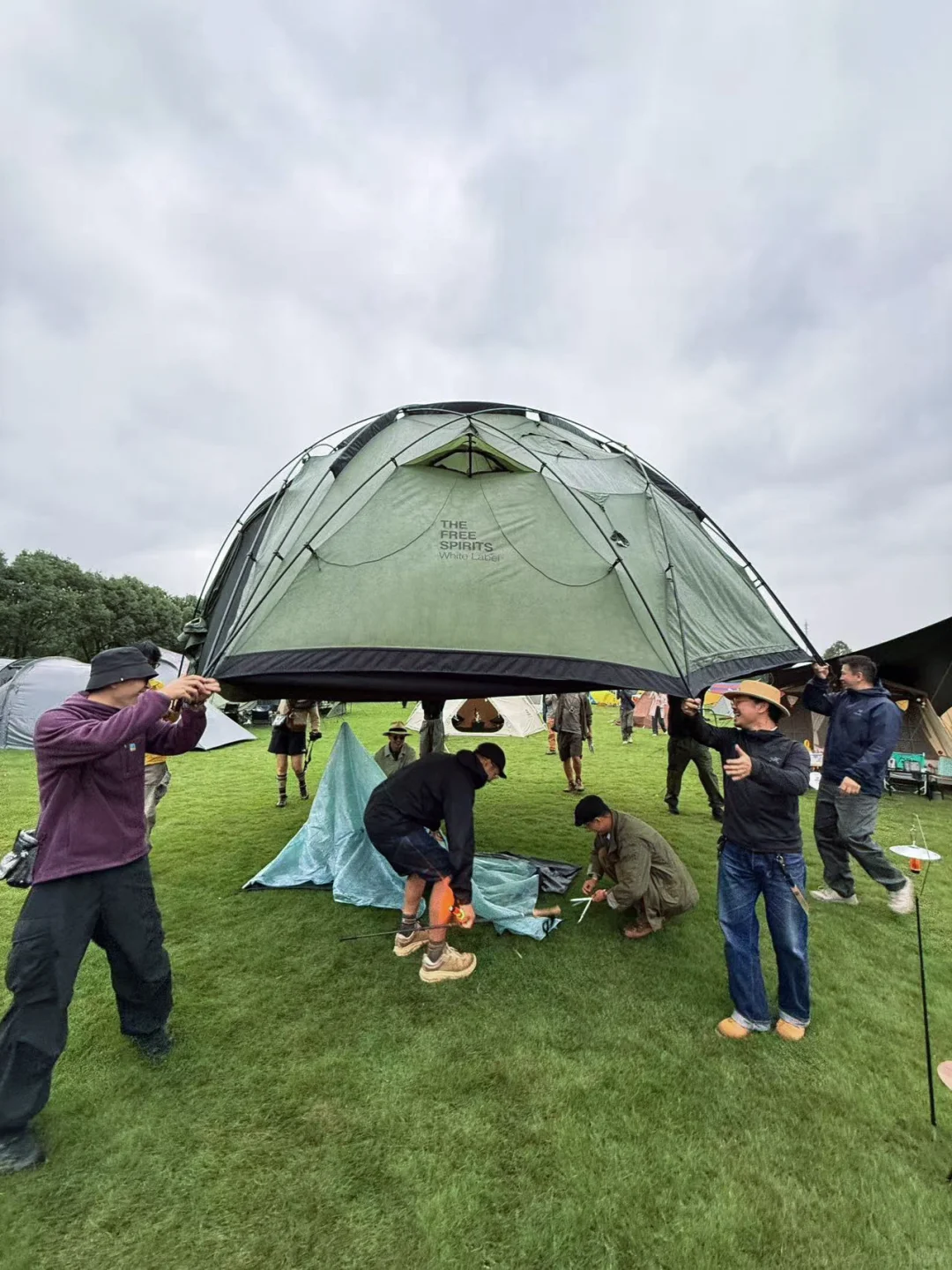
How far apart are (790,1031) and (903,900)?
2392 millimetres

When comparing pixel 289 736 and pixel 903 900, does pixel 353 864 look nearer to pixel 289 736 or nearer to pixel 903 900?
pixel 289 736

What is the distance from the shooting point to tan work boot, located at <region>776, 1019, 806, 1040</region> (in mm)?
3139

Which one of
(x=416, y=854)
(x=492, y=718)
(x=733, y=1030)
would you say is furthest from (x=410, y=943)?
(x=492, y=718)

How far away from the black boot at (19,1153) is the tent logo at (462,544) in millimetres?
3377

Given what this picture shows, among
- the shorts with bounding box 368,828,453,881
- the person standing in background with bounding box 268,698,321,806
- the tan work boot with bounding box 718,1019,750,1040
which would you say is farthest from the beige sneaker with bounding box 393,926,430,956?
the person standing in background with bounding box 268,698,321,806

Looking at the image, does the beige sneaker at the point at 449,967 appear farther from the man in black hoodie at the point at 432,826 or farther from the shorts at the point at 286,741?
the shorts at the point at 286,741

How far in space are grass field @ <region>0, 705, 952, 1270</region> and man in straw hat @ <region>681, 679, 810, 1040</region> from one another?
0.67 ft

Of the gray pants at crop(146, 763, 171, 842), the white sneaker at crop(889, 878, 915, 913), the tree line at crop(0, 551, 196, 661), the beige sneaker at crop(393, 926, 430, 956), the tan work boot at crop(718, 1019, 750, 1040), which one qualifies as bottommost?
the tan work boot at crop(718, 1019, 750, 1040)

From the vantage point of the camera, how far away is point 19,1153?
7.70 ft

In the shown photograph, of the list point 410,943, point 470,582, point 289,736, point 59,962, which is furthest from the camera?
point 289,736

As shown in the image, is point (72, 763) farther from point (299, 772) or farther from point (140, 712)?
point (299, 772)

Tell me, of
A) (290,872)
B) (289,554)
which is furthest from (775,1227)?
(290,872)

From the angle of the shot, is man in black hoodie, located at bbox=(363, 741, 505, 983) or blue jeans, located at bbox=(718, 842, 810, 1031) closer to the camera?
blue jeans, located at bbox=(718, 842, 810, 1031)

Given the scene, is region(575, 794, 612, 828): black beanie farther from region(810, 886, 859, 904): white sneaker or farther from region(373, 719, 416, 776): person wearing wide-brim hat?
region(373, 719, 416, 776): person wearing wide-brim hat
